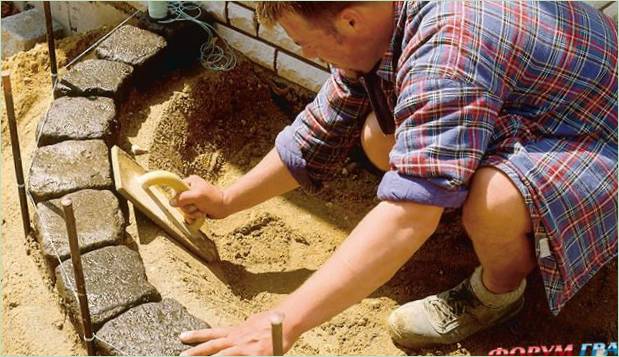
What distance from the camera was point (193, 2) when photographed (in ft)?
11.6

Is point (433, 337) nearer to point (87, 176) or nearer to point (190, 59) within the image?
point (87, 176)

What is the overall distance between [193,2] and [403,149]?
6.25ft

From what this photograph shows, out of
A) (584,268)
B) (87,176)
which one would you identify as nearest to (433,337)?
Result: (584,268)

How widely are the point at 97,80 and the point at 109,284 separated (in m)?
1.09

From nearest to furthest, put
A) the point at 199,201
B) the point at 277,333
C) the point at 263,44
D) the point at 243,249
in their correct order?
the point at 277,333
the point at 199,201
the point at 243,249
the point at 263,44

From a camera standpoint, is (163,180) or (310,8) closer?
(310,8)

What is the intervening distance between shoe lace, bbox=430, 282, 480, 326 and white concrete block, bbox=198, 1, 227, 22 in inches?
64.8

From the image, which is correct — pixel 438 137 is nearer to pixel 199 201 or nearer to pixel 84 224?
pixel 199 201

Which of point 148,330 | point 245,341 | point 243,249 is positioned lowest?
point 243,249

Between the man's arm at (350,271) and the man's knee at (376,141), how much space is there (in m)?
0.44

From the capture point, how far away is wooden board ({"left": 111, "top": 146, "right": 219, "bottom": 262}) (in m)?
2.63

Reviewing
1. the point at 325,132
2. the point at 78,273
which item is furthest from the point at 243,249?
the point at 78,273

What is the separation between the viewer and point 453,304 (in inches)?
99.3

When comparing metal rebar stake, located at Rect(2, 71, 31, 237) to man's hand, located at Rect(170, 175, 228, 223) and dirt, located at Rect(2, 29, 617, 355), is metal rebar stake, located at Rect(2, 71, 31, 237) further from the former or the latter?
man's hand, located at Rect(170, 175, 228, 223)
